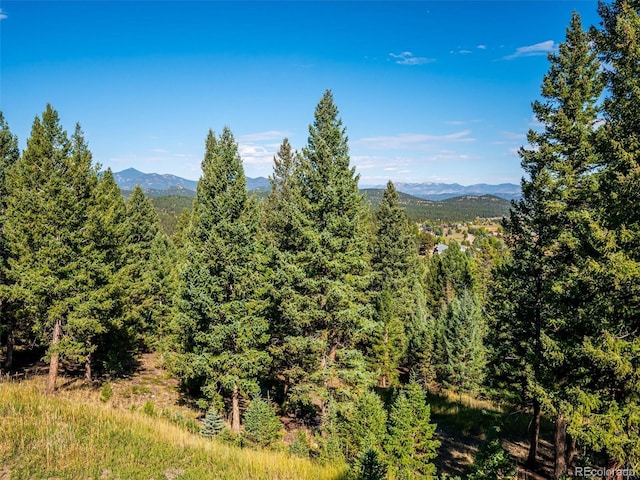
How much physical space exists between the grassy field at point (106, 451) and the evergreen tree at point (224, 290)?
18.1ft

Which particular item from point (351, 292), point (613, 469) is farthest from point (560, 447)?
point (351, 292)

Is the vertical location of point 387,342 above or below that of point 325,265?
below

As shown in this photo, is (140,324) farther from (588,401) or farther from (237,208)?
(588,401)

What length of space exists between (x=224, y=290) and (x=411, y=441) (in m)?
8.92

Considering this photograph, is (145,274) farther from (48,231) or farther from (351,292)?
(351,292)

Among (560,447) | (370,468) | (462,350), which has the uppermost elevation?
(370,468)

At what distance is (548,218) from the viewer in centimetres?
1355

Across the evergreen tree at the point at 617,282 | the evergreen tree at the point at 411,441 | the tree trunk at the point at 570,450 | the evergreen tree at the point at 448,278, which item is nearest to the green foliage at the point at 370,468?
the evergreen tree at the point at 411,441

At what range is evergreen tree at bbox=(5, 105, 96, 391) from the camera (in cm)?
1625

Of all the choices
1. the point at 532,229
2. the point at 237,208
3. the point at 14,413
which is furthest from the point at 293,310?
the point at 532,229

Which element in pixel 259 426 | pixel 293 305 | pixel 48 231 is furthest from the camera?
pixel 48 231

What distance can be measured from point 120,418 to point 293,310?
703 cm

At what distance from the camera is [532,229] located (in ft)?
46.8

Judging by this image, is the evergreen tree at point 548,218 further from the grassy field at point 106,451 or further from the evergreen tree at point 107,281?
the evergreen tree at point 107,281
